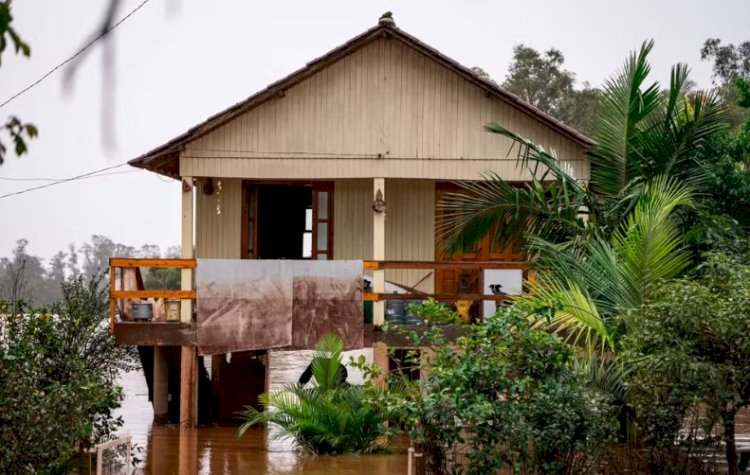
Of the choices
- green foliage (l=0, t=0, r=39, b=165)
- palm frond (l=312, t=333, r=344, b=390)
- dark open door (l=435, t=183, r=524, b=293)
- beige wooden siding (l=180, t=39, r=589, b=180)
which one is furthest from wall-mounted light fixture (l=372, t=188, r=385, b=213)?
green foliage (l=0, t=0, r=39, b=165)

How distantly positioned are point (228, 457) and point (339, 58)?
250 inches

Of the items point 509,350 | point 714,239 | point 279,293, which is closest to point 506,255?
point 279,293

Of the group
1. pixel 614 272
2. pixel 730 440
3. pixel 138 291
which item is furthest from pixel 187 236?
pixel 730 440

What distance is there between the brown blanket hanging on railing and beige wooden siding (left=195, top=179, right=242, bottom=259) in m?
1.78

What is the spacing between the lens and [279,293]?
17047 millimetres

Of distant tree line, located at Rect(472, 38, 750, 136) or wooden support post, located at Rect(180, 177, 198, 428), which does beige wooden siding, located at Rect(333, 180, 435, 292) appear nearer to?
wooden support post, located at Rect(180, 177, 198, 428)

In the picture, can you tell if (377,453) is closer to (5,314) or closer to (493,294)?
(493,294)

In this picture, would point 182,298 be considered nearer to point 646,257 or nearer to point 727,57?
point 646,257

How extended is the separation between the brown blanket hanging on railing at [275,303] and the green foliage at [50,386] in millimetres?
1847

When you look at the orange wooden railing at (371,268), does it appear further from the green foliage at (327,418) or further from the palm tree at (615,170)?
the green foliage at (327,418)

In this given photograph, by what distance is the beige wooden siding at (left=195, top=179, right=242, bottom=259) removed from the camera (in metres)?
18.7

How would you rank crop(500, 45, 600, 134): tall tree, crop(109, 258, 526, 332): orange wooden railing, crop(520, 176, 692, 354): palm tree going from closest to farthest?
crop(520, 176, 692, 354): palm tree → crop(109, 258, 526, 332): orange wooden railing → crop(500, 45, 600, 134): tall tree

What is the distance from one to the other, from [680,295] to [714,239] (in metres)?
2.75

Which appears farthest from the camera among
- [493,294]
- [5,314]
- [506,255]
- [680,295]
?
[506,255]
